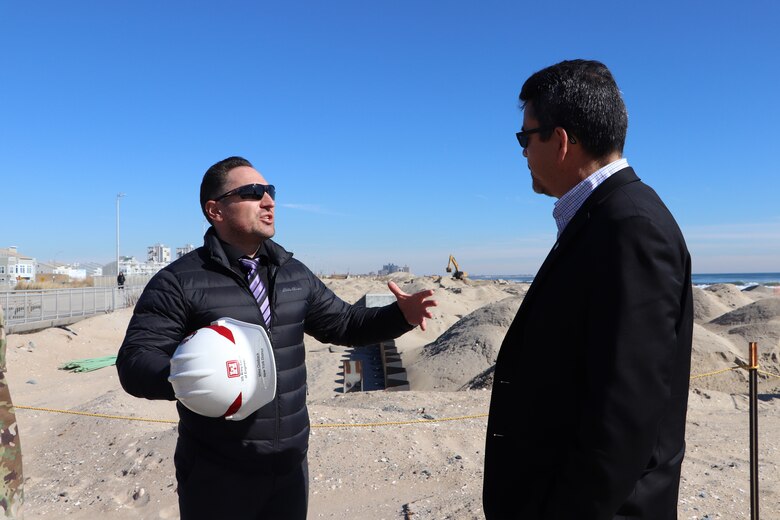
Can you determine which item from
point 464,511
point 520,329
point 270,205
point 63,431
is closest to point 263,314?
point 270,205

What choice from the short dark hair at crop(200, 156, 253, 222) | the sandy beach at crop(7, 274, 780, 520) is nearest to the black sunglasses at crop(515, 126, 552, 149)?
the sandy beach at crop(7, 274, 780, 520)

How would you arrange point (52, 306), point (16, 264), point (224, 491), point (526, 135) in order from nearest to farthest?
point (526, 135) < point (224, 491) < point (52, 306) < point (16, 264)

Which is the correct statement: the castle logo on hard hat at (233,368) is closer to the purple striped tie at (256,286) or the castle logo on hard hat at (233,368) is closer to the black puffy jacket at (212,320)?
the black puffy jacket at (212,320)

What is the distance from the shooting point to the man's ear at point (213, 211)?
9.00 feet

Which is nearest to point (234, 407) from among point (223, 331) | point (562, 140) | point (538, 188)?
point (223, 331)

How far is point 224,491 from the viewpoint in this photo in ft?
8.11

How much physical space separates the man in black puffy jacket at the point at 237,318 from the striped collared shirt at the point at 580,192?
4.70 ft

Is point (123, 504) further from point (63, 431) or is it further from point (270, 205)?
point (270, 205)

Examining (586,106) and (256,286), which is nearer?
(586,106)

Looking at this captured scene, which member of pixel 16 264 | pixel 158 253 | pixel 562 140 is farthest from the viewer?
pixel 158 253

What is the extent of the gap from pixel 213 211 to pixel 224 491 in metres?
1.26

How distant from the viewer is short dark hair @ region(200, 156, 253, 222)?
2.74 metres

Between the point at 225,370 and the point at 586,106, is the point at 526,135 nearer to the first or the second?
the point at 586,106

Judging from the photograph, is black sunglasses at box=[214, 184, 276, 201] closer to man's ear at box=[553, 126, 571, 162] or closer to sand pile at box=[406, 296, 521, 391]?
man's ear at box=[553, 126, 571, 162]
